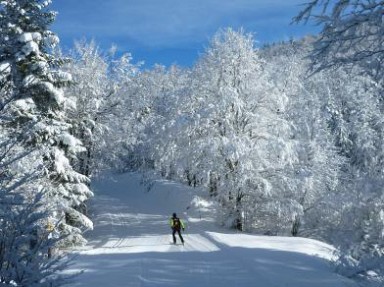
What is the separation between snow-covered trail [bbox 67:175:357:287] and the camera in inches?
566

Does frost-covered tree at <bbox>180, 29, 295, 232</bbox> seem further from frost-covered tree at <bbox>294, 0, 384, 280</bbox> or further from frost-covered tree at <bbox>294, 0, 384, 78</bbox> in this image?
frost-covered tree at <bbox>294, 0, 384, 78</bbox>

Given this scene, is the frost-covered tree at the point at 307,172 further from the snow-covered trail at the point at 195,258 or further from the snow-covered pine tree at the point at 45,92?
the snow-covered pine tree at the point at 45,92

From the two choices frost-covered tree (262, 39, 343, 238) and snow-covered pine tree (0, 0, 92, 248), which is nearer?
snow-covered pine tree (0, 0, 92, 248)

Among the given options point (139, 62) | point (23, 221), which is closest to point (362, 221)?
point (23, 221)

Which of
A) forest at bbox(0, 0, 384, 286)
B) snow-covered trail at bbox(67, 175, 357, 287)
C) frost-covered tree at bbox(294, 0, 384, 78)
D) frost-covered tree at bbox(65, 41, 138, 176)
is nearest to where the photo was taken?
frost-covered tree at bbox(294, 0, 384, 78)

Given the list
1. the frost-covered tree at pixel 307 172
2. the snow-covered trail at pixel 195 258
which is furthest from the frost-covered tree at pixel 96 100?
the frost-covered tree at pixel 307 172

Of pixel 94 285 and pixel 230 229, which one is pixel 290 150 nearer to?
pixel 230 229

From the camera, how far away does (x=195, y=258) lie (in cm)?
1781

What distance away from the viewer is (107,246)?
22891 millimetres

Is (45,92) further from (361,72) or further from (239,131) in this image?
(361,72)

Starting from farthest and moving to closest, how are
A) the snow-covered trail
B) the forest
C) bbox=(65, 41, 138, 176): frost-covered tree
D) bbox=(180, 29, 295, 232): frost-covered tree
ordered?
bbox=(65, 41, 138, 176): frost-covered tree → bbox=(180, 29, 295, 232): frost-covered tree → the forest → the snow-covered trail

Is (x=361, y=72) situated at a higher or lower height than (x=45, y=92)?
lower

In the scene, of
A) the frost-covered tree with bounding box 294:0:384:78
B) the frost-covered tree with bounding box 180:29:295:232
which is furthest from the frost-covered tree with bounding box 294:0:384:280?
the frost-covered tree with bounding box 180:29:295:232

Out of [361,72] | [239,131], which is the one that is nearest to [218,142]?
[239,131]
